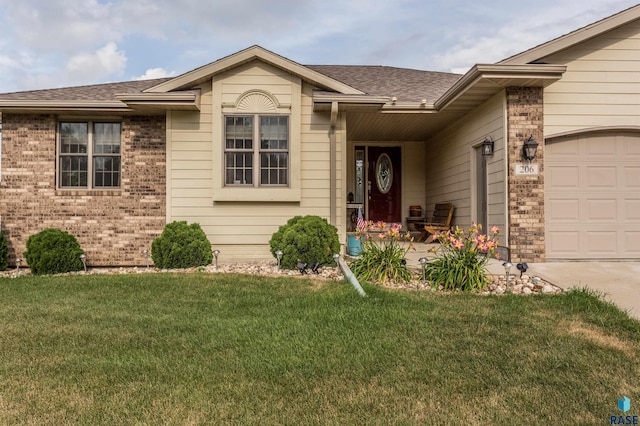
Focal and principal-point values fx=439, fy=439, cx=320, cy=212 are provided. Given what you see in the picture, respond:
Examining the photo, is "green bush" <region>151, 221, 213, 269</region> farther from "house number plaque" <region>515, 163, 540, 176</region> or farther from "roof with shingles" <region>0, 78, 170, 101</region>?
"house number plaque" <region>515, 163, 540, 176</region>

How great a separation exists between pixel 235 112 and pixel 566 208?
6.29 meters

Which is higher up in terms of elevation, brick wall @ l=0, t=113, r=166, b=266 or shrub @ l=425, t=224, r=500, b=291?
brick wall @ l=0, t=113, r=166, b=266

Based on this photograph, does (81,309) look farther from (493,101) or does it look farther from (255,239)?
(493,101)

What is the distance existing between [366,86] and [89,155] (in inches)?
251

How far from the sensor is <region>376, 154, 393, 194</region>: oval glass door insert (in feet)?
41.4

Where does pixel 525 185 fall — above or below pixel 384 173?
below

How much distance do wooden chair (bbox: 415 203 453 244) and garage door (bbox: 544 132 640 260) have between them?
266cm

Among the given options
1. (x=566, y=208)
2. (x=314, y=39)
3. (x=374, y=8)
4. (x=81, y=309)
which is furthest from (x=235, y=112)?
(x=314, y=39)

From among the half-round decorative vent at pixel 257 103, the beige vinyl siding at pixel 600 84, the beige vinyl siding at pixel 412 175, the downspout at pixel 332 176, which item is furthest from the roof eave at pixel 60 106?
the beige vinyl siding at pixel 600 84

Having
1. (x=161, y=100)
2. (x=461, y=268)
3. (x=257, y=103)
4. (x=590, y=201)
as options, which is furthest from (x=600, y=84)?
(x=161, y=100)

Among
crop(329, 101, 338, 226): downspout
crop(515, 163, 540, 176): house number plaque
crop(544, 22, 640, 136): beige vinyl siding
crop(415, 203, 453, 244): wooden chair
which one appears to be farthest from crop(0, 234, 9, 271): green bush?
crop(544, 22, 640, 136): beige vinyl siding

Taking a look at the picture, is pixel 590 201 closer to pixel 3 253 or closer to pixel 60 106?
pixel 60 106

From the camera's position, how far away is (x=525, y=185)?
743 cm

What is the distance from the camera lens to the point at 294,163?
8555 millimetres
